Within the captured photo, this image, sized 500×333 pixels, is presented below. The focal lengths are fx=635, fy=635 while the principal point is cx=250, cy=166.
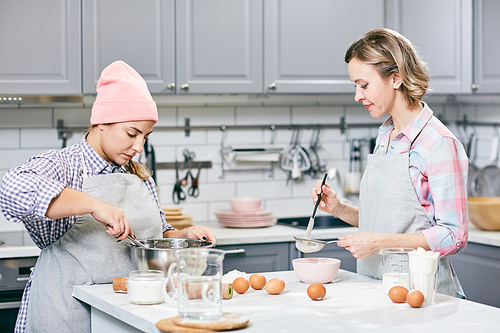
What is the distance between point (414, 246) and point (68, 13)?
2.10m

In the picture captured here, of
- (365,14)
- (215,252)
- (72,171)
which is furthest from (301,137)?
(215,252)

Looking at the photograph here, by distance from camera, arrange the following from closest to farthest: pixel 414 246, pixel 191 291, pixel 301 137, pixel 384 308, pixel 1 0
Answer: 1. pixel 191 291
2. pixel 384 308
3. pixel 414 246
4. pixel 1 0
5. pixel 301 137

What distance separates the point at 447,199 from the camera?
6.40 feet

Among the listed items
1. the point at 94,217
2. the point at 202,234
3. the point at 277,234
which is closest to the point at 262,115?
the point at 277,234

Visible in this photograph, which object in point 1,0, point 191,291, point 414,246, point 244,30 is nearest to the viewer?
point 191,291

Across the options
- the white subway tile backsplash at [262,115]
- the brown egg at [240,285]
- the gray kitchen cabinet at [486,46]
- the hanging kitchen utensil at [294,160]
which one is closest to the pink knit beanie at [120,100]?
the brown egg at [240,285]

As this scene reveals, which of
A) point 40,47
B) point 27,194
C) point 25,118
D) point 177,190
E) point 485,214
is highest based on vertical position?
point 40,47

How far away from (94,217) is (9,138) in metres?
1.83

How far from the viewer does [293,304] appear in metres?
1.71

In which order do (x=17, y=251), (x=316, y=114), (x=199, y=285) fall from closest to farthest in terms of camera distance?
(x=199, y=285)
(x=17, y=251)
(x=316, y=114)

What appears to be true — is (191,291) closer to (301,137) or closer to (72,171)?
(72,171)

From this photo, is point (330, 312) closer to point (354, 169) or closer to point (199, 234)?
point (199, 234)

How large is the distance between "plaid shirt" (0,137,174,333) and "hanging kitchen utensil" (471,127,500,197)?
2364 millimetres

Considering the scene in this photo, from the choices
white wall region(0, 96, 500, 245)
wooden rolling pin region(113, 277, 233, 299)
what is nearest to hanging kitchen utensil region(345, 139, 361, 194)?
white wall region(0, 96, 500, 245)
